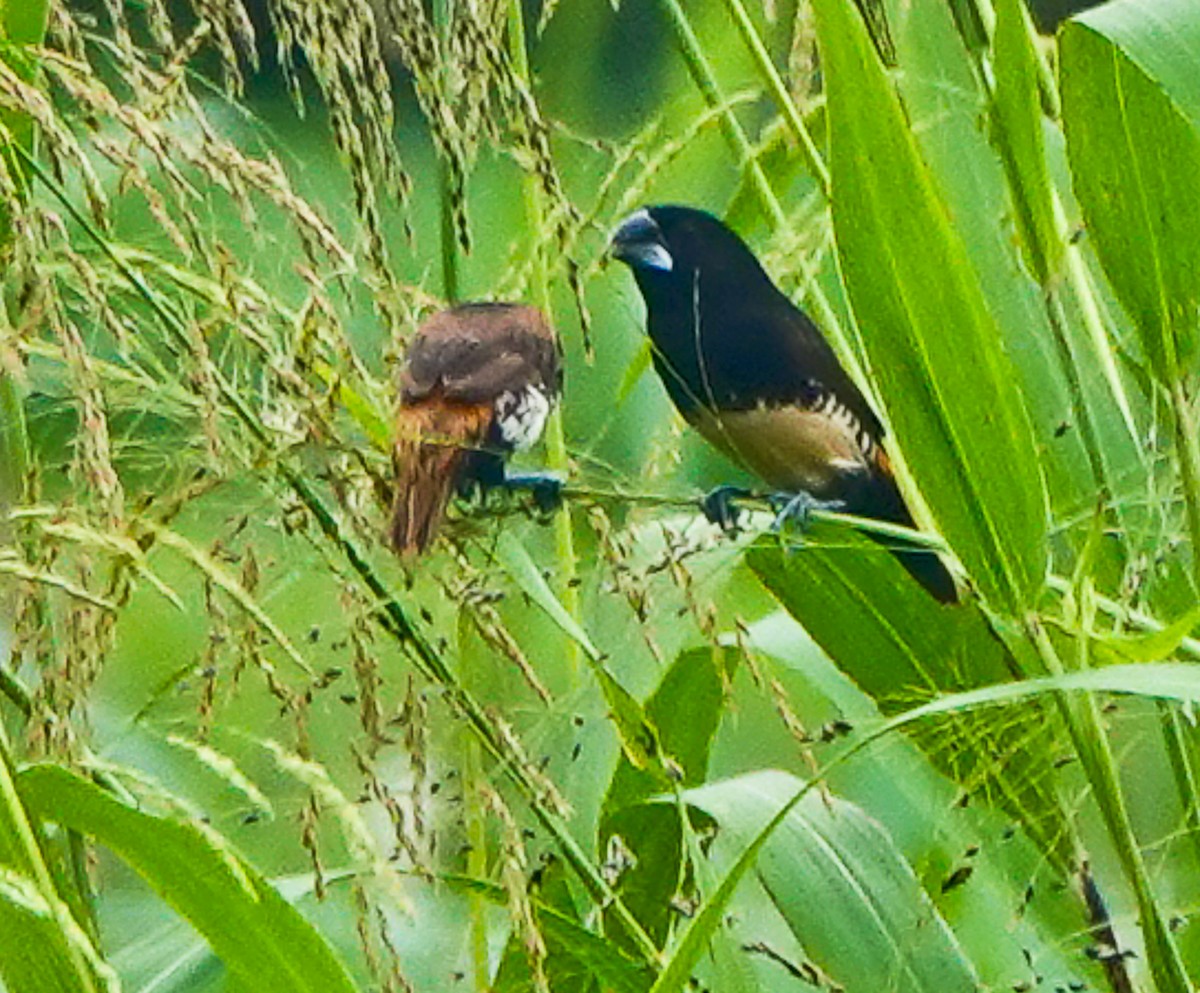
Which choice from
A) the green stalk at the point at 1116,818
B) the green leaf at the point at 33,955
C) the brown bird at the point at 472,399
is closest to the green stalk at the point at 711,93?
the brown bird at the point at 472,399

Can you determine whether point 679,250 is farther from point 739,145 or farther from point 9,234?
point 9,234

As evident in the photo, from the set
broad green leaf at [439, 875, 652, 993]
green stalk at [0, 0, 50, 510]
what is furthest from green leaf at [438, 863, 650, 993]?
green stalk at [0, 0, 50, 510]

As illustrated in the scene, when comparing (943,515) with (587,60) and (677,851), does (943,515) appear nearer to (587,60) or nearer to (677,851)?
(677,851)

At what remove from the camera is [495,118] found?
0.85 m

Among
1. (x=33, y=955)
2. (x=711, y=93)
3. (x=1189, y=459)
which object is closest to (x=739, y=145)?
(x=711, y=93)

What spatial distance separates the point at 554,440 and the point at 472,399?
0.04 m

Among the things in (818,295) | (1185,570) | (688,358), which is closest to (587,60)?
(688,358)

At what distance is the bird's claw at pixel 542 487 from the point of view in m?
0.84

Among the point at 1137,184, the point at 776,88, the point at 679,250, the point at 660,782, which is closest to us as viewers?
the point at 1137,184

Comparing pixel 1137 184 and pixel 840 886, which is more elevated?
pixel 1137 184

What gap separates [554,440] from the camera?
1.07m

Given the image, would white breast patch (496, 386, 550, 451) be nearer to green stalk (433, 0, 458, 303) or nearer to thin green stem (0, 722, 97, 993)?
green stalk (433, 0, 458, 303)

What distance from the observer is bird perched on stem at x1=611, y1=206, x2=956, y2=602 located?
108cm

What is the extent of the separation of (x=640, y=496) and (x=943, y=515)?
0.35 feet
